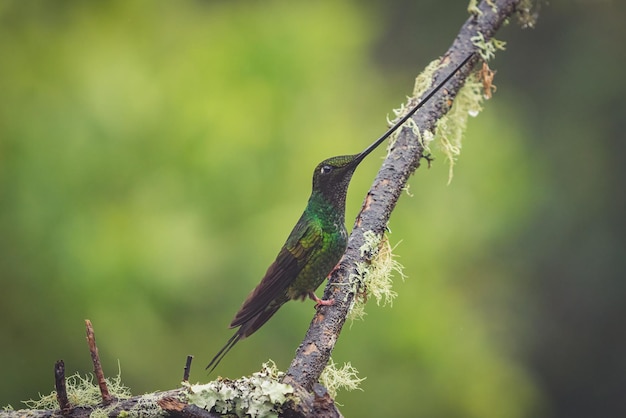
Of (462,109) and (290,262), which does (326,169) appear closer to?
(290,262)

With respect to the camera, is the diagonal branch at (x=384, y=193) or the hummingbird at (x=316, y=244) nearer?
the diagonal branch at (x=384, y=193)

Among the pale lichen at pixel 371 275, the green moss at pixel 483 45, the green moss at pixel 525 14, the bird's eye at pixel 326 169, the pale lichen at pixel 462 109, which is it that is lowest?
the pale lichen at pixel 371 275

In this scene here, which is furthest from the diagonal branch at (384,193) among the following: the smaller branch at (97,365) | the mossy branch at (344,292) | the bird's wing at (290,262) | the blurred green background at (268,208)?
A: the blurred green background at (268,208)

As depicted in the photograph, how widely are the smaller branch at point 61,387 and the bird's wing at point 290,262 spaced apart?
655 mm

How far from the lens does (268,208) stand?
4809mm

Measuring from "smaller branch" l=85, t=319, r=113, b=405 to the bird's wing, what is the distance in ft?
1.88

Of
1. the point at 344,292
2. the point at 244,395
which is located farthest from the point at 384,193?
the point at 244,395

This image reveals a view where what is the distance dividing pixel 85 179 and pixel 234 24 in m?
1.80

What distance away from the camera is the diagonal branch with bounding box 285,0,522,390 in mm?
1946

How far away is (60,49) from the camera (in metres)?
5.67

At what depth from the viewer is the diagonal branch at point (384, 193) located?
195cm

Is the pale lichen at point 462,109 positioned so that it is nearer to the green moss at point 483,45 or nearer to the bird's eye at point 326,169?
the green moss at point 483,45

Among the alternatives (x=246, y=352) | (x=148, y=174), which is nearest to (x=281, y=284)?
(x=246, y=352)

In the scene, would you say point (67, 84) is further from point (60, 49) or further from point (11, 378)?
point (11, 378)
